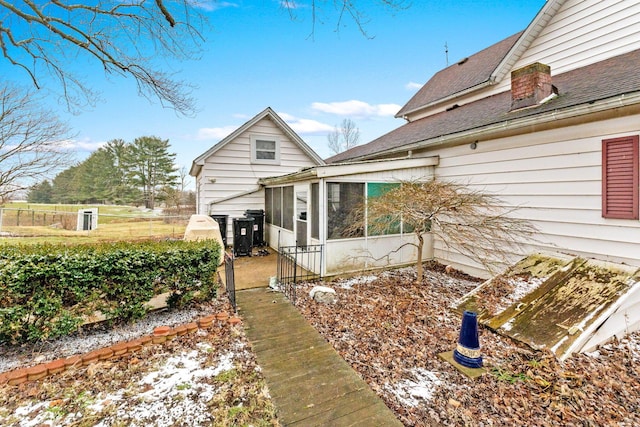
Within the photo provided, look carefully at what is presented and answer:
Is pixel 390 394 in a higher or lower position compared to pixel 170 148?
lower

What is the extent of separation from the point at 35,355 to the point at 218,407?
274 centimetres

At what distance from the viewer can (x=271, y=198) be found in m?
10.2

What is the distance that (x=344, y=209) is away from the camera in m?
6.49

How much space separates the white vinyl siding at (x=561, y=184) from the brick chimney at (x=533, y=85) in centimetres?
104

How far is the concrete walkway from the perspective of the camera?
2555mm

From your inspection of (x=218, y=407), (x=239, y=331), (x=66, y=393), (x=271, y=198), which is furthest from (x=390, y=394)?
(x=271, y=198)

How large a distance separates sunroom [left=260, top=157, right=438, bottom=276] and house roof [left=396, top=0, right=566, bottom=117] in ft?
13.0

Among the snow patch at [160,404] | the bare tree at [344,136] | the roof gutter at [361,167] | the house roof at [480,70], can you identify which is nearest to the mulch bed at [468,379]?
the snow patch at [160,404]

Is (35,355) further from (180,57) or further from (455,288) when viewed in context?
(455,288)

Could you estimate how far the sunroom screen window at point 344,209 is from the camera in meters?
6.34

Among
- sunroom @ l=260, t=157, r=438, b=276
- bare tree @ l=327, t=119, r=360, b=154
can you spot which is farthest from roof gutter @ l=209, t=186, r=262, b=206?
bare tree @ l=327, t=119, r=360, b=154

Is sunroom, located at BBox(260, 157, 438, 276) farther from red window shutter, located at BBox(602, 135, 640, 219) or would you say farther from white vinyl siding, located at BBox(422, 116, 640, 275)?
red window shutter, located at BBox(602, 135, 640, 219)

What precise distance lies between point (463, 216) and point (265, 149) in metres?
7.72

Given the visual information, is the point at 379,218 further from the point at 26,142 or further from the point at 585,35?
the point at 26,142
